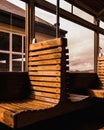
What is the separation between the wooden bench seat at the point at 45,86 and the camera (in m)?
2.78

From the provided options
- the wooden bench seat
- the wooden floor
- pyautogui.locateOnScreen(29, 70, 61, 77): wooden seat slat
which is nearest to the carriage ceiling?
the wooden bench seat

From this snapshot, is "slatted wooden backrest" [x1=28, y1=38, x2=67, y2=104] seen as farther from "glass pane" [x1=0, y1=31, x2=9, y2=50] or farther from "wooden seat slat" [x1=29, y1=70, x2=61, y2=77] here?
"glass pane" [x1=0, y1=31, x2=9, y2=50]

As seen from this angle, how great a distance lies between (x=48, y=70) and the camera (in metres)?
3.35

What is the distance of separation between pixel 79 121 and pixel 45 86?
5.51ft

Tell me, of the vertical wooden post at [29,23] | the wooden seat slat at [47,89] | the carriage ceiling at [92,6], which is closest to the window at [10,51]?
the carriage ceiling at [92,6]

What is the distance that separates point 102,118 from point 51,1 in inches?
117

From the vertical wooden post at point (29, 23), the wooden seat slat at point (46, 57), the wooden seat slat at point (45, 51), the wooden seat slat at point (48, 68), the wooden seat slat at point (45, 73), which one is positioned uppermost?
the vertical wooden post at point (29, 23)

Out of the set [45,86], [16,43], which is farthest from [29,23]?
[16,43]

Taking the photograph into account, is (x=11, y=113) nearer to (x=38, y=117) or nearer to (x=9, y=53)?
(x=38, y=117)

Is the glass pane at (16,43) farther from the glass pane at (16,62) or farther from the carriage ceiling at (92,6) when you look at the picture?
the carriage ceiling at (92,6)

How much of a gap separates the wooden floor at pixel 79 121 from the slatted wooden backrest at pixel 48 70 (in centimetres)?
78

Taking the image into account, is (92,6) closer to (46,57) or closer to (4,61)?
(46,57)

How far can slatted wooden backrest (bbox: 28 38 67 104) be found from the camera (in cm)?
315

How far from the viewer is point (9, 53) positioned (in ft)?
23.6
